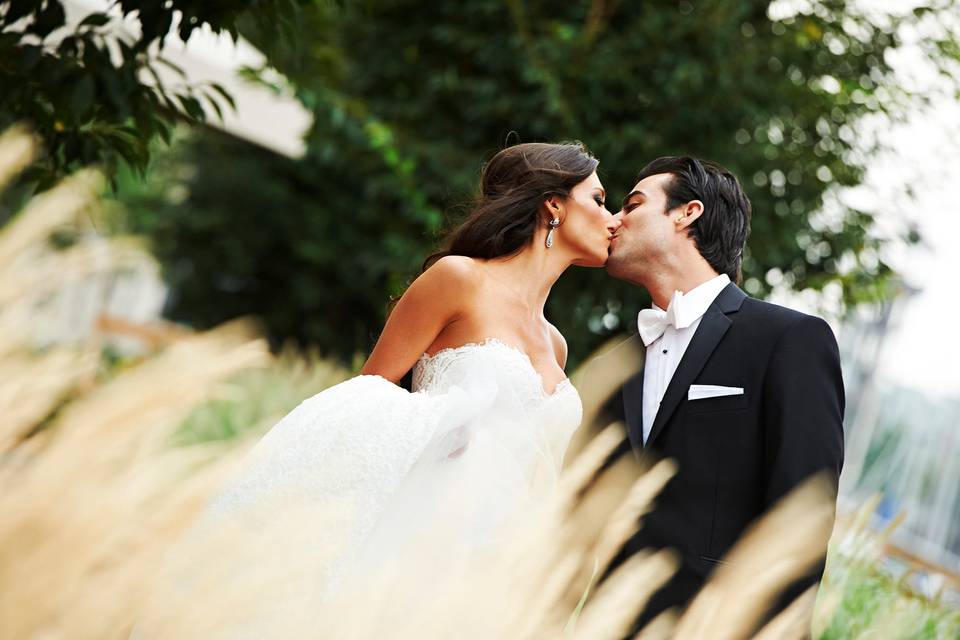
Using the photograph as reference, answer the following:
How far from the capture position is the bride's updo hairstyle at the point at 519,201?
3562 mm

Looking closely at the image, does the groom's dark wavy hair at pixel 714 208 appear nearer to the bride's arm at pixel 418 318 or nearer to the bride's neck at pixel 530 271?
the bride's neck at pixel 530 271

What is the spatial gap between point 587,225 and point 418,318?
697 mm

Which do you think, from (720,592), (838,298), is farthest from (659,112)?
(720,592)

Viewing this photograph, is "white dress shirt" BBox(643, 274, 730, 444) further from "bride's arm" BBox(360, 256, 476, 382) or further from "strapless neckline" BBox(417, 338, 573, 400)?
"bride's arm" BBox(360, 256, 476, 382)

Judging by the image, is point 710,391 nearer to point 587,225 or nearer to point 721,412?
point 721,412

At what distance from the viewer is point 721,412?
2.74m

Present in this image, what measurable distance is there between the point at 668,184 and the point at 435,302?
0.87 meters

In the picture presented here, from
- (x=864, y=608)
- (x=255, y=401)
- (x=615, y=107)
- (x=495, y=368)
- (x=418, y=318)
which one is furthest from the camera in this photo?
(x=615, y=107)

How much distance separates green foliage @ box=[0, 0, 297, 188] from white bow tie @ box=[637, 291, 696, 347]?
54.3 inches

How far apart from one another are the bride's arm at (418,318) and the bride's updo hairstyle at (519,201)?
32cm

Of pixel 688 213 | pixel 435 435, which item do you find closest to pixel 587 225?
pixel 688 213

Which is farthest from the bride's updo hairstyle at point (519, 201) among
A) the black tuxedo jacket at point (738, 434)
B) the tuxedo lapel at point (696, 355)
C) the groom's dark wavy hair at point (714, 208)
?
the black tuxedo jacket at point (738, 434)

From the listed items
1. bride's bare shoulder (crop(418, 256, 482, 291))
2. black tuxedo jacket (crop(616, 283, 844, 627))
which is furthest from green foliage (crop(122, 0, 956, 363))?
black tuxedo jacket (crop(616, 283, 844, 627))

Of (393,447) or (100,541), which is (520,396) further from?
(100,541)
